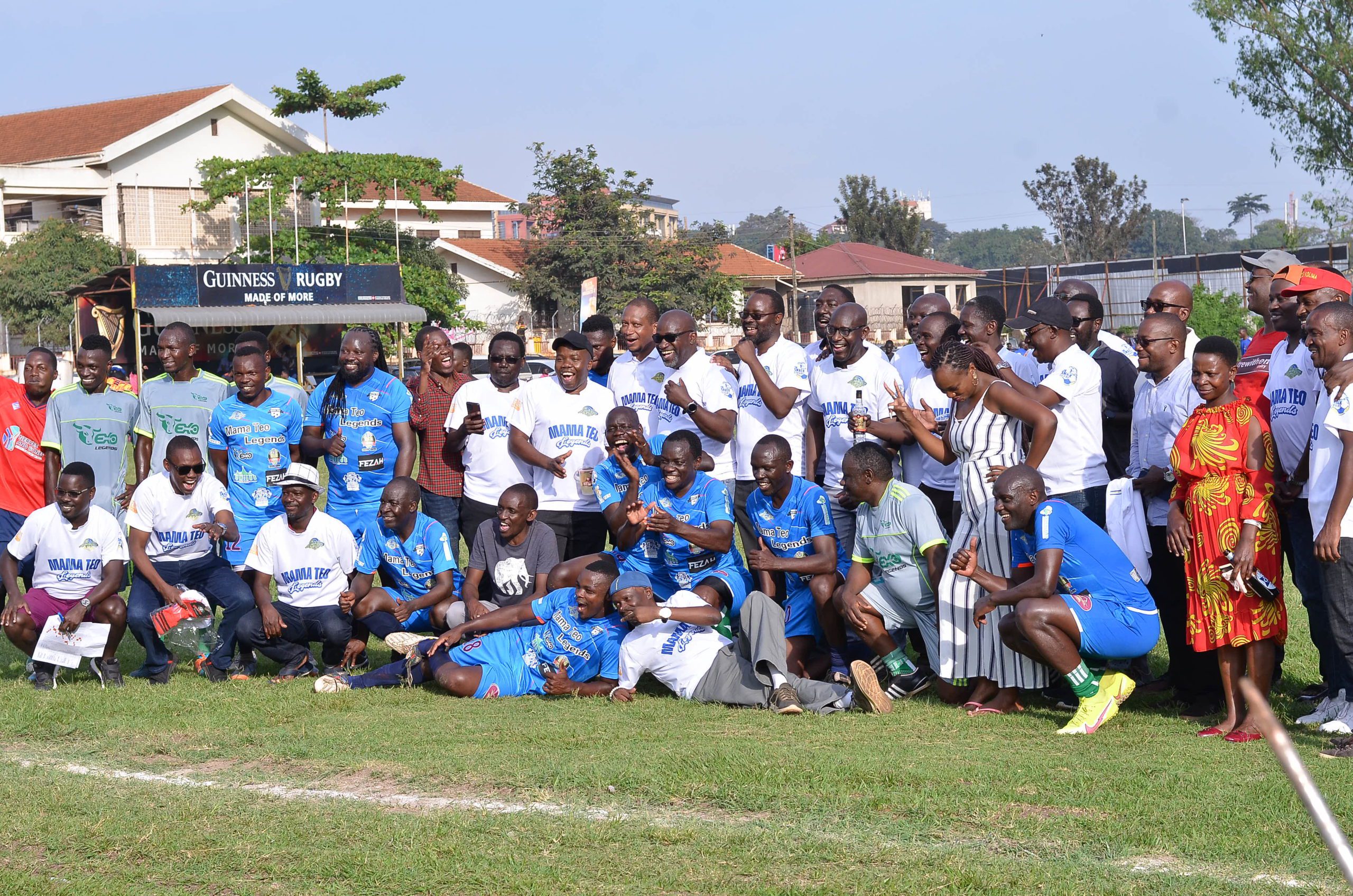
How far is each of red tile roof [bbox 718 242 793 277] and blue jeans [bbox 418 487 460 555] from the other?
51933 millimetres

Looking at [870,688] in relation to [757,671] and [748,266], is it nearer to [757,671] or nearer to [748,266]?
[757,671]

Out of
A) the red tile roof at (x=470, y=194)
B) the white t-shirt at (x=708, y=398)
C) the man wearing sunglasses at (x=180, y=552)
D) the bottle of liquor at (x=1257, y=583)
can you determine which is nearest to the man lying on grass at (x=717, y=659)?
the white t-shirt at (x=708, y=398)

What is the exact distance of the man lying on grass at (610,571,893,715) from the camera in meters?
7.48

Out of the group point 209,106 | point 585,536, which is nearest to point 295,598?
point 585,536

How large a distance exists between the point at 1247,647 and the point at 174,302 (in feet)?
105

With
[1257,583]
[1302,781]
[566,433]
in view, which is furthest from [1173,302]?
[1302,781]

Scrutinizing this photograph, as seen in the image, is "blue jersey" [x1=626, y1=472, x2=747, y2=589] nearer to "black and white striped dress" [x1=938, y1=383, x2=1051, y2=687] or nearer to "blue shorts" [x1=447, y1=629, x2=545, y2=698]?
"blue shorts" [x1=447, y1=629, x2=545, y2=698]

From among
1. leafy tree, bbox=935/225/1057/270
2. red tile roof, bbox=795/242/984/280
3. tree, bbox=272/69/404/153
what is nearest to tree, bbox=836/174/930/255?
red tile roof, bbox=795/242/984/280

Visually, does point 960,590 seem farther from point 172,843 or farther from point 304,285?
point 304,285

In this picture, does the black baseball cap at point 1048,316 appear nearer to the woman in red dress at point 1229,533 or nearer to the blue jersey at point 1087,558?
the woman in red dress at point 1229,533

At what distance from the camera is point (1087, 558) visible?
23.0 feet

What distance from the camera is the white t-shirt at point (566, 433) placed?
9.12 meters

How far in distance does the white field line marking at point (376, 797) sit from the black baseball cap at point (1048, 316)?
12.8 ft

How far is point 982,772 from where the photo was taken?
5.90 m
